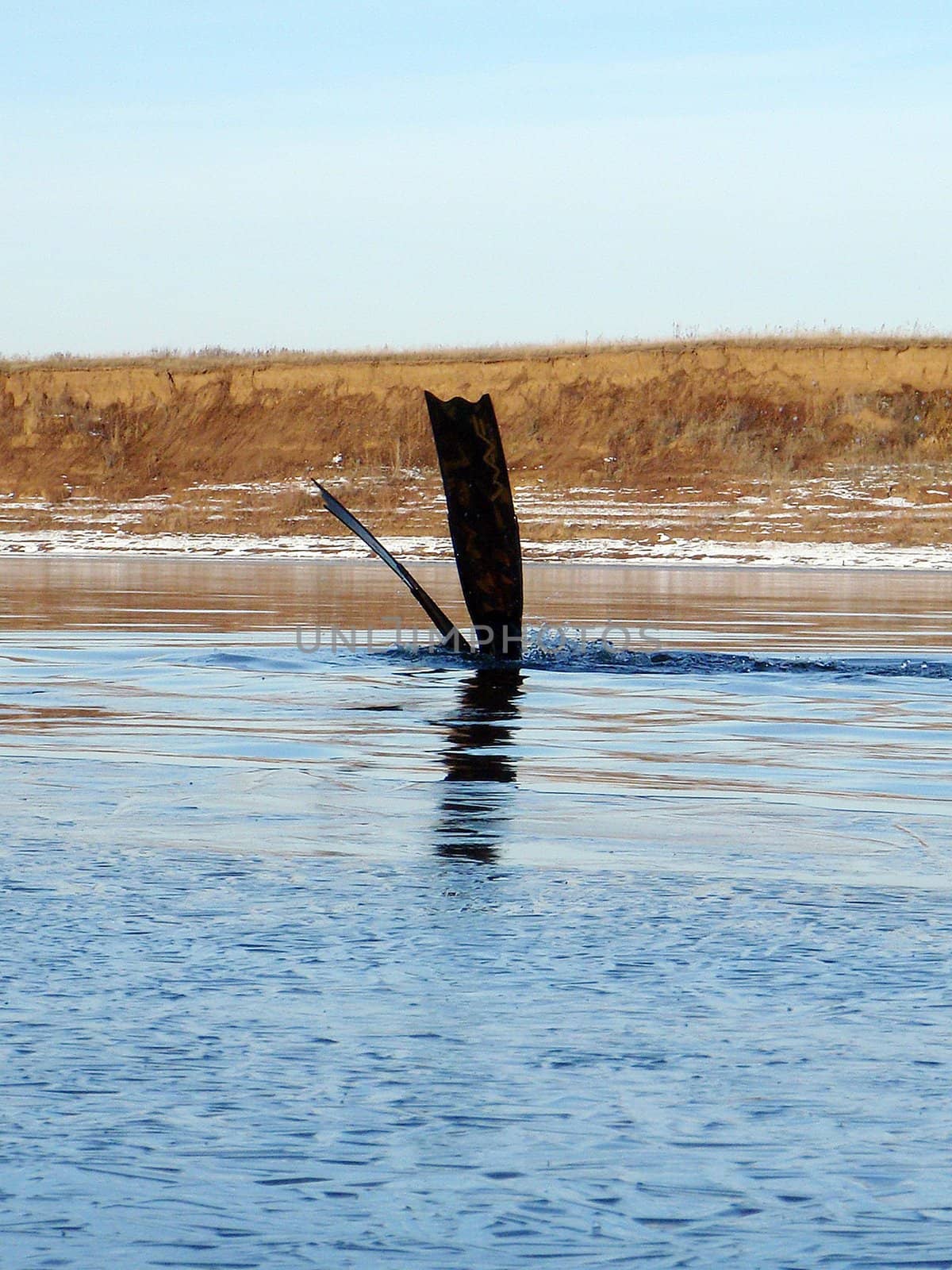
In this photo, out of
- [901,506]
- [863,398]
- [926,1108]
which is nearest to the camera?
[926,1108]

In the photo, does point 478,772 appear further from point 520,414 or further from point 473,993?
point 520,414

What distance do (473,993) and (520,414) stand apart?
71.1 m

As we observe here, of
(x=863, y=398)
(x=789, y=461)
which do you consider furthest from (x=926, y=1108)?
(x=863, y=398)

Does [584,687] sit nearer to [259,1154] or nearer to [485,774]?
[485,774]

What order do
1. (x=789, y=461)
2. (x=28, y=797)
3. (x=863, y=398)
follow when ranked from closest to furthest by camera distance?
(x=28, y=797)
(x=789, y=461)
(x=863, y=398)

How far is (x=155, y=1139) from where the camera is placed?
4.15 meters

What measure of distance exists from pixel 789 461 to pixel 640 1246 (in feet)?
215

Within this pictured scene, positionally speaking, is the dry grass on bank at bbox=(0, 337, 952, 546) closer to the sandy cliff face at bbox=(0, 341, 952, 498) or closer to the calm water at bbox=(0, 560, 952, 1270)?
the sandy cliff face at bbox=(0, 341, 952, 498)

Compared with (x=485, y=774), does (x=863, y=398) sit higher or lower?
higher

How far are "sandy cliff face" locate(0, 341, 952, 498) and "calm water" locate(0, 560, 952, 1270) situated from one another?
56980 mm

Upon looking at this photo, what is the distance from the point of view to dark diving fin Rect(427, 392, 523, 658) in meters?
18.9

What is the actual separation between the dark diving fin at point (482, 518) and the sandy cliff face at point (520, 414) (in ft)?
156

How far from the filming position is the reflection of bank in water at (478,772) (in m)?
7.89

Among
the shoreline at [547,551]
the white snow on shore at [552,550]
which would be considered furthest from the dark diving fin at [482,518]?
the white snow on shore at [552,550]
